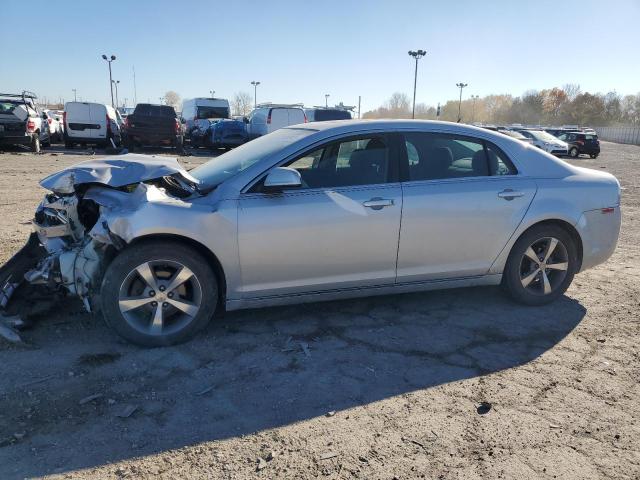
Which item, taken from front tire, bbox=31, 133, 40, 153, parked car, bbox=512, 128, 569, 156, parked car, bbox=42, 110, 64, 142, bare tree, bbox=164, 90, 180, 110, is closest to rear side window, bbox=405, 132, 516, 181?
front tire, bbox=31, 133, 40, 153

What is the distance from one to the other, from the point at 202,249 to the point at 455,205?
6.84ft

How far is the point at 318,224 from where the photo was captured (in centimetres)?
395

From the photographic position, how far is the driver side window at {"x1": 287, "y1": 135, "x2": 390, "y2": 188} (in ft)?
13.6

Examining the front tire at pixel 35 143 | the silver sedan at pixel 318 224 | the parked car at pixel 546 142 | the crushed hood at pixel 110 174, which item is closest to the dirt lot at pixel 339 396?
the silver sedan at pixel 318 224

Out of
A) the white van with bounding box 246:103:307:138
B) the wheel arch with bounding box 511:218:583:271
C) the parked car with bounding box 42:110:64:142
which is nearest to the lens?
the wheel arch with bounding box 511:218:583:271

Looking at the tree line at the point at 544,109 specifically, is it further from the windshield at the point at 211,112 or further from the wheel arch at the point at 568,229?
the wheel arch at the point at 568,229

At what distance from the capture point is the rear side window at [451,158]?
436 cm

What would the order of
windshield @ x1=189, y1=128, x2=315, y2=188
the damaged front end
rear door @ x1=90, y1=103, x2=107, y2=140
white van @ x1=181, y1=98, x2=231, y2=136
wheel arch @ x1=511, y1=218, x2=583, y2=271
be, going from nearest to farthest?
the damaged front end < windshield @ x1=189, y1=128, x2=315, y2=188 < wheel arch @ x1=511, y1=218, x2=583, y2=271 < rear door @ x1=90, y1=103, x2=107, y2=140 < white van @ x1=181, y1=98, x2=231, y2=136

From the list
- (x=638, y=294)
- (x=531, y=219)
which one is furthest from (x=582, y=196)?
(x=638, y=294)

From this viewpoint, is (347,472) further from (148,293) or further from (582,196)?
(582,196)

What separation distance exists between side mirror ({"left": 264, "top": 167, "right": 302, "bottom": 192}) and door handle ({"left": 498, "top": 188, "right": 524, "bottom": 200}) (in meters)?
1.81

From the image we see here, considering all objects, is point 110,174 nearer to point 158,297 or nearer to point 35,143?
point 158,297

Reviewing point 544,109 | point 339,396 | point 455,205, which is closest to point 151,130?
point 455,205

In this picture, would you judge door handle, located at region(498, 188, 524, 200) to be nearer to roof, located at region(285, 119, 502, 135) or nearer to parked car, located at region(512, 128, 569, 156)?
roof, located at region(285, 119, 502, 135)
